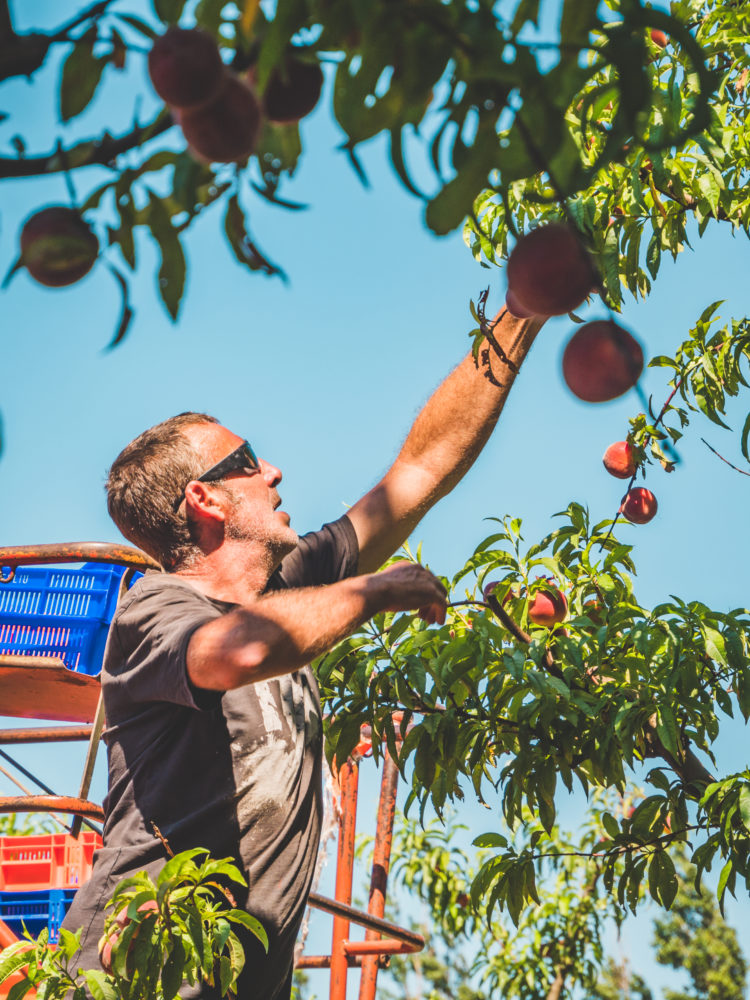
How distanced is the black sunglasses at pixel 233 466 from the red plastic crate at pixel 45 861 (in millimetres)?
1719

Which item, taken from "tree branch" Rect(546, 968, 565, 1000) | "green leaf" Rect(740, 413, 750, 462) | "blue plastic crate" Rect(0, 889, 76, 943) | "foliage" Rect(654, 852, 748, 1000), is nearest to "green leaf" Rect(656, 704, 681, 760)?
"green leaf" Rect(740, 413, 750, 462)

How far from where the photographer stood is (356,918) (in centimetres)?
293

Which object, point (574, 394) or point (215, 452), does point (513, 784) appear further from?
point (574, 394)

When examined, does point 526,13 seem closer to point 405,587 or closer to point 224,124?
point 224,124

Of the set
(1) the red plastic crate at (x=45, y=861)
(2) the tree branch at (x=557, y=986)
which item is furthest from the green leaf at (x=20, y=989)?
(2) the tree branch at (x=557, y=986)

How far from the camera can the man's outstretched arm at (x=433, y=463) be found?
2576mm

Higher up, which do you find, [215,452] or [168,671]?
[215,452]

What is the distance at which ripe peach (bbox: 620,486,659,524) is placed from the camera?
9.87ft

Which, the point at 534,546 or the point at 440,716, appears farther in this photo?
the point at 534,546

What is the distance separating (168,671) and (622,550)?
1.19 meters

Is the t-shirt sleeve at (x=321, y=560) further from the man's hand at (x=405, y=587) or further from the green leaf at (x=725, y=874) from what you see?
the green leaf at (x=725, y=874)

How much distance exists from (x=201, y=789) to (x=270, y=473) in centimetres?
81

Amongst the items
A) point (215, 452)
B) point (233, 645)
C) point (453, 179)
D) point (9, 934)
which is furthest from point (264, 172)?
point (9, 934)

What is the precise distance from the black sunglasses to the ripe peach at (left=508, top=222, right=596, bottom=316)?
59.2 inches
